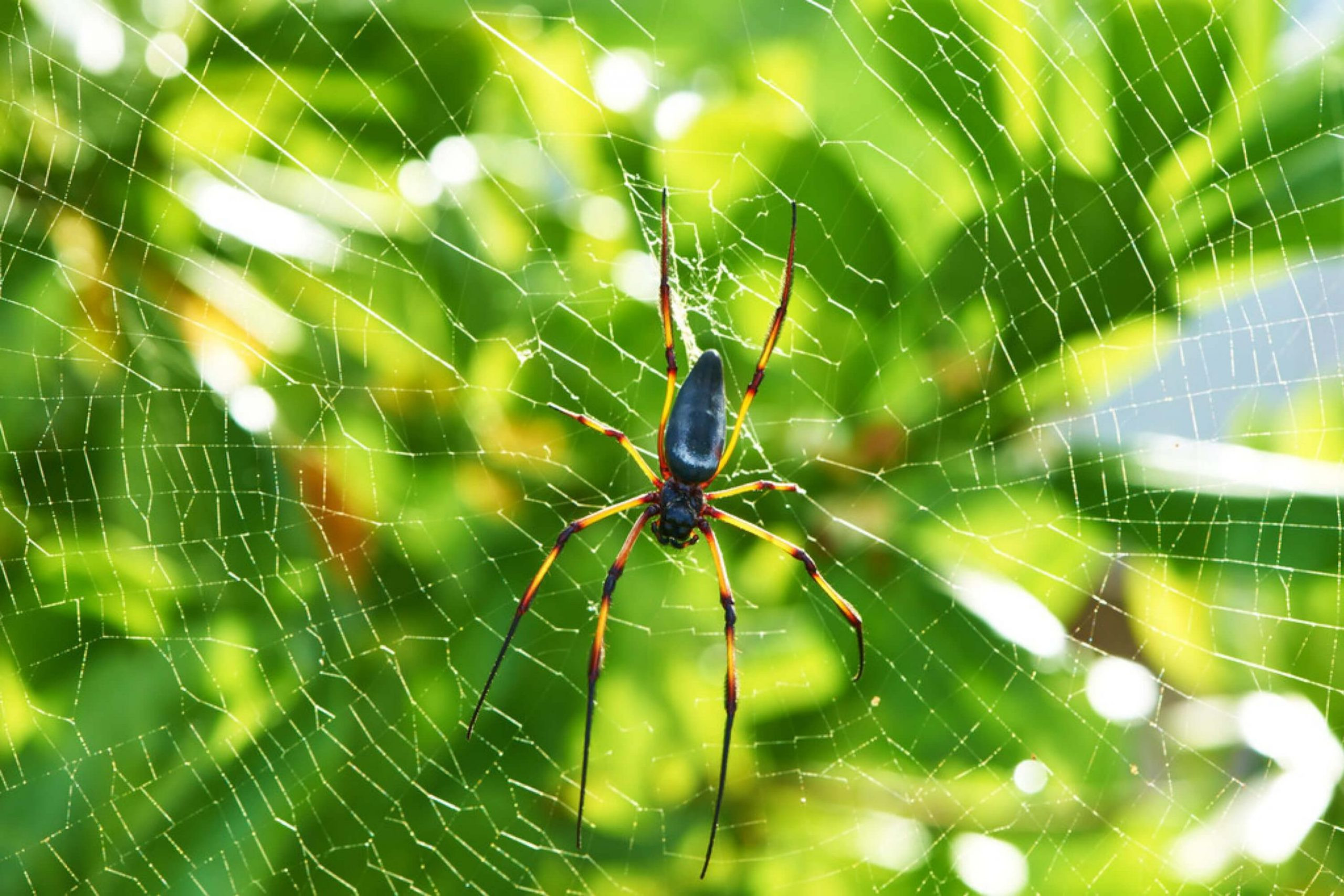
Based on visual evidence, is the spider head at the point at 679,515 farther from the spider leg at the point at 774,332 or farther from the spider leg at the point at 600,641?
the spider leg at the point at 774,332

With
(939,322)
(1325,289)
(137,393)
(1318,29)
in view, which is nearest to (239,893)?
(137,393)

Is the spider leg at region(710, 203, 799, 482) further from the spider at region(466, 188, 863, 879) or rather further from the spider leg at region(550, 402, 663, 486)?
the spider leg at region(550, 402, 663, 486)

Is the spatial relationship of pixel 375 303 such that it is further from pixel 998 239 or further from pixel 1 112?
pixel 998 239

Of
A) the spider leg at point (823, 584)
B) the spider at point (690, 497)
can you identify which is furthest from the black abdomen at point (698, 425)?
the spider leg at point (823, 584)

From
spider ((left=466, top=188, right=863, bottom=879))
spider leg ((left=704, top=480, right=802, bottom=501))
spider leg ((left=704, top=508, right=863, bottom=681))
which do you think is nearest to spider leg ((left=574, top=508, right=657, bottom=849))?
spider ((left=466, top=188, right=863, bottom=879))

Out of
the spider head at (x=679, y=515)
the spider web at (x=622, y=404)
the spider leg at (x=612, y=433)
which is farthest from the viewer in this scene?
the spider head at (x=679, y=515)

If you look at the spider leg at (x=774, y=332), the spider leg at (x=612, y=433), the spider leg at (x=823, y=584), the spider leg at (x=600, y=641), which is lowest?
the spider leg at (x=600, y=641)
